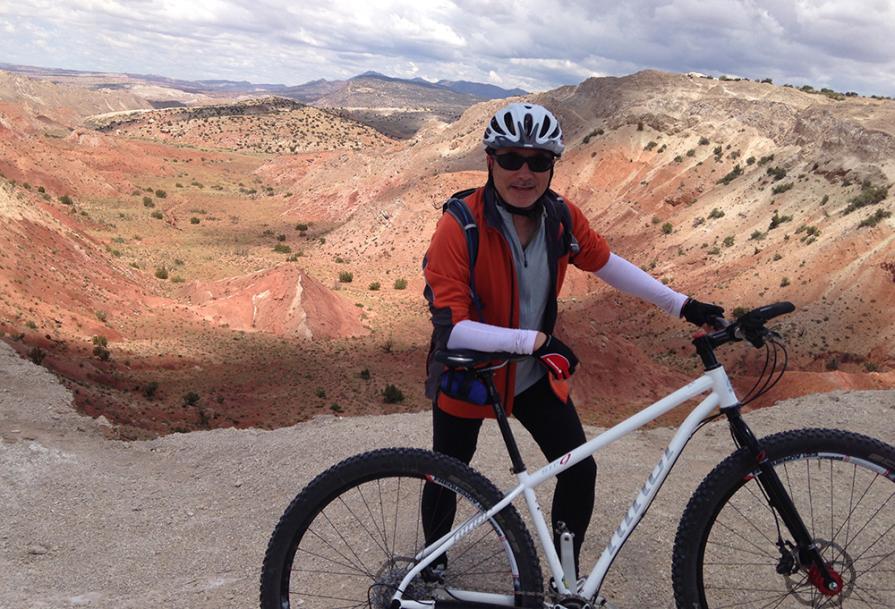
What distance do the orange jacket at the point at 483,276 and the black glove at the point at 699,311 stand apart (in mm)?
562

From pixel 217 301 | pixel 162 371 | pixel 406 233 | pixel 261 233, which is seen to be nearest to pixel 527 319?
pixel 162 371

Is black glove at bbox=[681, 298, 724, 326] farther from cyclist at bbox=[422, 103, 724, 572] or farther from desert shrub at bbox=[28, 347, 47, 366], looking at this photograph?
desert shrub at bbox=[28, 347, 47, 366]

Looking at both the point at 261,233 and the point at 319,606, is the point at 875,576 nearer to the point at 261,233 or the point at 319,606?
the point at 319,606

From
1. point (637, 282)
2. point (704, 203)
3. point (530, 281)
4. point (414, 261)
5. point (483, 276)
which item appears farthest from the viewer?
point (414, 261)

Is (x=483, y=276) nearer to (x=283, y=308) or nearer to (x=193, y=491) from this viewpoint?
→ (x=193, y=491)

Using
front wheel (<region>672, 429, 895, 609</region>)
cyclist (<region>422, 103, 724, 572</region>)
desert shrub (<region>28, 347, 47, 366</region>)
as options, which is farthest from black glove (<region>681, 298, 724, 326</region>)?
desert shrub (<region>28, 347, 47, 366</region>)

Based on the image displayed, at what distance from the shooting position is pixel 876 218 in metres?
20.4

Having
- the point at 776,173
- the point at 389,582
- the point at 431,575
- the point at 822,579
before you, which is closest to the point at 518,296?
the point at 431,575

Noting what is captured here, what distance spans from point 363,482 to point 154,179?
5927cm

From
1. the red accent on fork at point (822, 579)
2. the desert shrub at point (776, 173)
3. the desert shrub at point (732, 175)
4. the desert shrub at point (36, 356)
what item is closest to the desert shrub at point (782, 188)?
the desert shrub at point (776, 173)

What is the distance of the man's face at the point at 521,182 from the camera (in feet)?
9.98

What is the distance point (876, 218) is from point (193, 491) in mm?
22085

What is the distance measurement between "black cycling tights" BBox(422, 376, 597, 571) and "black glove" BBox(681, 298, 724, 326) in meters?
0.77

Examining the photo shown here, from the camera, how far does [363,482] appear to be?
2934 millimetres
